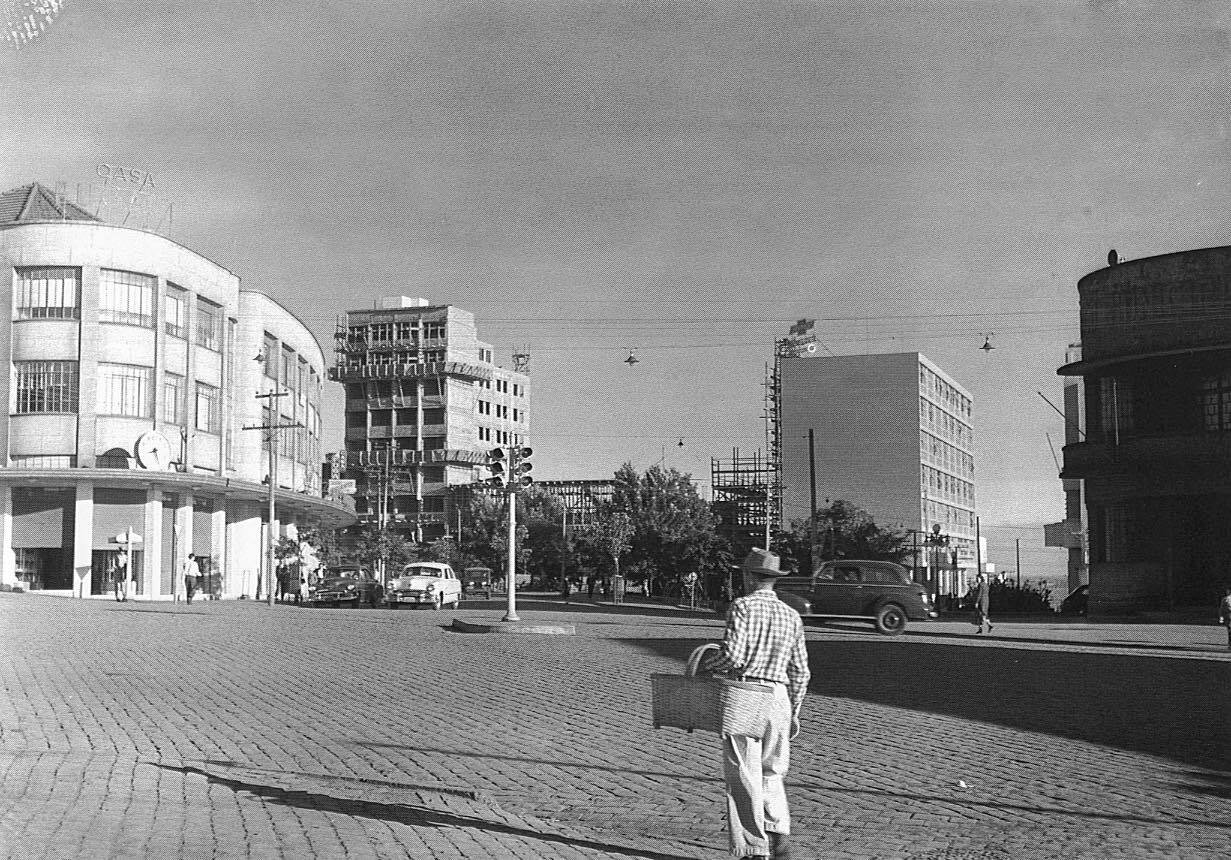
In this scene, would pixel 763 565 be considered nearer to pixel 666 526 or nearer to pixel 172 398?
pixel 172 398

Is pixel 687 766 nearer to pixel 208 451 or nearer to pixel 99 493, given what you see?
pixel 99 493

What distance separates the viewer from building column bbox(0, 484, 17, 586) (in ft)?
176

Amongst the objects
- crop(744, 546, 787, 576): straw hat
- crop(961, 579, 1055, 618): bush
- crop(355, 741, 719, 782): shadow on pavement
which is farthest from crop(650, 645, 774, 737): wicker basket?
crop(961, 579, 1055, 618): bush

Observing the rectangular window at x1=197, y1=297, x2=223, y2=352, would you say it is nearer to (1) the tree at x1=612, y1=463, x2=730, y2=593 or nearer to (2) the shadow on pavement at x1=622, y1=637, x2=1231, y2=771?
(1) the tree at x1=612, y1=463, x2=730, y2=593

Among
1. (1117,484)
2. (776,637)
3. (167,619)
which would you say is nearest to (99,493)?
(167,619)

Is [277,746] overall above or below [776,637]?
below

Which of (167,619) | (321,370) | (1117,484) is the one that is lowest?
(167,619)

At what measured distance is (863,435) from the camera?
11200 cm

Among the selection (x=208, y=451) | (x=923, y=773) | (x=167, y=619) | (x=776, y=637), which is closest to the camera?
(x=776, y=637)

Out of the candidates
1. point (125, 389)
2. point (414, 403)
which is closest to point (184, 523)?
point (125, 389)

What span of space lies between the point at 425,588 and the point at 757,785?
39978mm

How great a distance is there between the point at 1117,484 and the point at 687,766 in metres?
39.4

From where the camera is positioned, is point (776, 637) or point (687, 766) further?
point (687, 766)

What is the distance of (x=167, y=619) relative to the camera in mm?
32125
